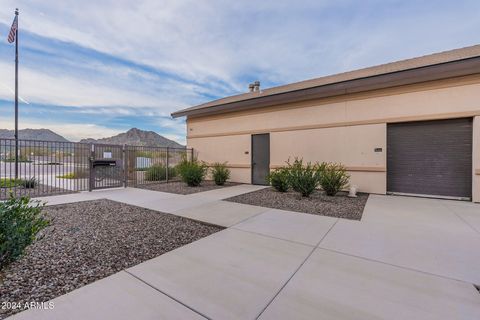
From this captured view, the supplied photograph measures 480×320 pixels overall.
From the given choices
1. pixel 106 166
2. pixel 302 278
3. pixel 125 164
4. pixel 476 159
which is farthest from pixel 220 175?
pixel 476 159

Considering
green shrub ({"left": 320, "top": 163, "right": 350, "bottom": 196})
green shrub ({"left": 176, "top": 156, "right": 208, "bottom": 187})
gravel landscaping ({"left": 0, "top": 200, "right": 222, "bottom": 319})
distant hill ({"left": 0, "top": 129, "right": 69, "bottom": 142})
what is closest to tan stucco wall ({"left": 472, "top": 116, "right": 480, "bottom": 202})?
green shrub ({"left": 320, "top": 163, "right": 350, "bottom": 196})

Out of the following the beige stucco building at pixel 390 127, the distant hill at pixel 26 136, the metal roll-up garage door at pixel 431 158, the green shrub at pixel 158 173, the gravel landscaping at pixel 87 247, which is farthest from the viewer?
the green shrub at pixel 158 173

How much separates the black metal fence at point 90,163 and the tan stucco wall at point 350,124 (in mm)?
3849

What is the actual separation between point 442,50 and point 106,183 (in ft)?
55.1

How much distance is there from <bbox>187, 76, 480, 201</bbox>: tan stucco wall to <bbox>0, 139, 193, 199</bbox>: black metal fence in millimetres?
3849

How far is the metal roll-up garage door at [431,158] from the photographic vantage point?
22.6ft

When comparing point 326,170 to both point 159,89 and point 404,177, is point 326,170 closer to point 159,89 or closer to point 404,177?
point 404,177

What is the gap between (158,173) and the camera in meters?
11.6

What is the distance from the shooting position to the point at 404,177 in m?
7.74

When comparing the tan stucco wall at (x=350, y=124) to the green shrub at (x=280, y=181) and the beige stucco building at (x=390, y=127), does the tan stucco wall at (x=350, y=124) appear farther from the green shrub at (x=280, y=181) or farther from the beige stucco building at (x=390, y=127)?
the green shrub at (x=280, y=181)

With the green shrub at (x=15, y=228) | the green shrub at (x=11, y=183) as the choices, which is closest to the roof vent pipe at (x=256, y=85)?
the green shrub at (x=11, y=183)

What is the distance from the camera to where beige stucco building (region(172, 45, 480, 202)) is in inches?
267

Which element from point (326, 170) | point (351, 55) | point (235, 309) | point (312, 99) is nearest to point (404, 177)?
point (326, 170)

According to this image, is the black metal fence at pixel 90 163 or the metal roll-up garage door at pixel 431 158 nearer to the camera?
the metal roll-up garage door at pixel 431 158
